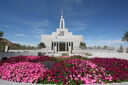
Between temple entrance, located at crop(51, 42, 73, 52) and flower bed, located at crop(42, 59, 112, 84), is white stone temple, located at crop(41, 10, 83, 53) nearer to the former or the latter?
temple entrance, located at crop(51, 42, 73, 52)

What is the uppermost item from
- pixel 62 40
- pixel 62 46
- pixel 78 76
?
pixel 62 40

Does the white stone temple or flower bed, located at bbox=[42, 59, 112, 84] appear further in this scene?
the white stone temple

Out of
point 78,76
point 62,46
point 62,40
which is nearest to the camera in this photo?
point 78,76

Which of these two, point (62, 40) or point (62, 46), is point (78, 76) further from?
point (62, 46)

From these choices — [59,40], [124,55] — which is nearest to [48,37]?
[59,40]

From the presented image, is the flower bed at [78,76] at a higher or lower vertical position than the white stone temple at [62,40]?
lower

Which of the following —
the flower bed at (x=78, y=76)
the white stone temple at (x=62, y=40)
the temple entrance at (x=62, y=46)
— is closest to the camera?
the flower bed at (x=78, y=76)

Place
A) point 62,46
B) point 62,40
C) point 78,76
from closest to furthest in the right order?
point 78,76 < point 62,40 < point 62,46

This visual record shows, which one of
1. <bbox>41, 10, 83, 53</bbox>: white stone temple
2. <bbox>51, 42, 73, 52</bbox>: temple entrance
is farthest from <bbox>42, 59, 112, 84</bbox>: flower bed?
<bbox>51, 42, 73, 52</bbox>: temple entrance

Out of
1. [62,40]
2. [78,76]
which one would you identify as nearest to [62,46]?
[62,40]

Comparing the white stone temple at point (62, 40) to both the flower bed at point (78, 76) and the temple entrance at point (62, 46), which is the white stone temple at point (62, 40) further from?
the flower bed at point (78, 76)

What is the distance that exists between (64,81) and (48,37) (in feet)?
111

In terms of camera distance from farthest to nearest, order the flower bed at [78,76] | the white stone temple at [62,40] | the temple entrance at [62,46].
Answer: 1. the temple entrance at [62,46]
2. the white stone temple at [62,40]
3. the flower bed at [78,76]

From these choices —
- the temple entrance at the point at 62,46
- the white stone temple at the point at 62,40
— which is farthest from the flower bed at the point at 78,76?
the temple entrance at the point at 62,46
